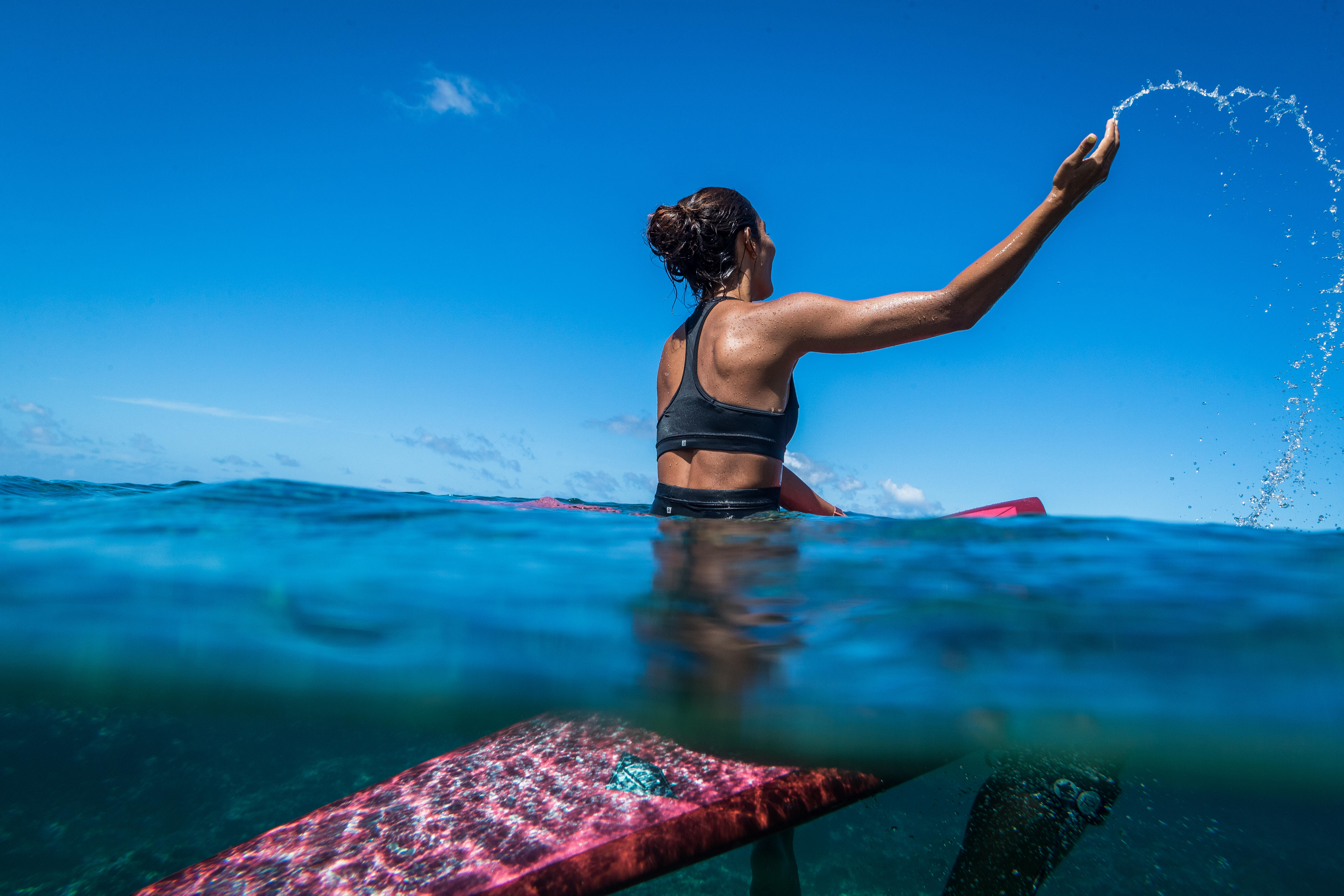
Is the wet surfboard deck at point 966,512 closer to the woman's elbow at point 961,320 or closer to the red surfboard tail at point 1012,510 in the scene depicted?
the red surfboard tail at point 1012,510

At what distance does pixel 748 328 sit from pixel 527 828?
2.45 meters

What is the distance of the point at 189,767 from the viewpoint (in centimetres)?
1274

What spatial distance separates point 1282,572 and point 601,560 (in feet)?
11.3

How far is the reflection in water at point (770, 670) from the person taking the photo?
8.86 feet

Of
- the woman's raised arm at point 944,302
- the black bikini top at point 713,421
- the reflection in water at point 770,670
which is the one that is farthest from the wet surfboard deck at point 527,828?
the woman's raised arm at point 944,302

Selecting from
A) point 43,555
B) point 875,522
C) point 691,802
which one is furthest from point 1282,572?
point 43,555

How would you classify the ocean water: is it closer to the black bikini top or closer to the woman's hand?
the black bikini top

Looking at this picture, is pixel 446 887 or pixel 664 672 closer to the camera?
pixel 446 887

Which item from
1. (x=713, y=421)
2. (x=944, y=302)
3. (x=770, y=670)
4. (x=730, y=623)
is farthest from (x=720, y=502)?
(x=944, y=302)

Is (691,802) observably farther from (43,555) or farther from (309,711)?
Result: (309,711)

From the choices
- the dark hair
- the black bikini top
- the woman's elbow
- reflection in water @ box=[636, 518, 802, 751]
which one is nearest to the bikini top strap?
the black bikini top

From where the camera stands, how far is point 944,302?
2.59 meters

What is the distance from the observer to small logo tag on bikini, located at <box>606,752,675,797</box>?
10.1 ft

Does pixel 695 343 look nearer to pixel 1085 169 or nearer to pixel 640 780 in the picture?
pixel 1085 169
